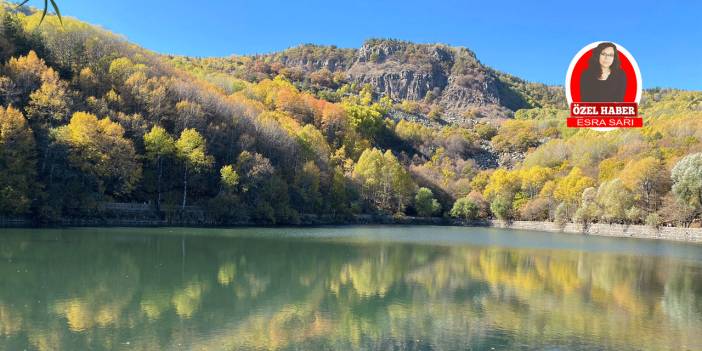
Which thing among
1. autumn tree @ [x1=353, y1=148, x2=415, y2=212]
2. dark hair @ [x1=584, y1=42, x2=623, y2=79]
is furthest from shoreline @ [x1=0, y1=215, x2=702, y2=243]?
dark hair @ [x1=584, y1=42, x2=623, y2=79]

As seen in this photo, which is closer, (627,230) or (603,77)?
(603,77)

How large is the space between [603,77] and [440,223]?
61717 millimetres

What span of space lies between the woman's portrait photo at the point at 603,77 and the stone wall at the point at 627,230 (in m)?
28.5

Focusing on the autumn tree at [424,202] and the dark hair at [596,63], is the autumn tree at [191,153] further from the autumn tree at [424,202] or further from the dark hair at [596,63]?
the dark hair at [596,63]

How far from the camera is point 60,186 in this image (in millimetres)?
47344

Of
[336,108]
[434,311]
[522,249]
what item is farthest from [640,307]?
[336,108]

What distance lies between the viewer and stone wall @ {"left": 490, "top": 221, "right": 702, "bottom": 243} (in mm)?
59156

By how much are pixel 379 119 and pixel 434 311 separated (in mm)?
119782

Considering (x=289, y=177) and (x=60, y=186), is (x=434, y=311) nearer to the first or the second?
(x=60, y=186)

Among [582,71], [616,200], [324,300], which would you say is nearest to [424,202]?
[616,200]

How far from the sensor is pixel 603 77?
102ft

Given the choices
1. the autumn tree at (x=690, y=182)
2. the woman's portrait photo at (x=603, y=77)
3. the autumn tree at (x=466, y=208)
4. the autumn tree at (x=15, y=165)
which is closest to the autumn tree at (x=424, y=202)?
the autumn tree at (x=466, y=208)

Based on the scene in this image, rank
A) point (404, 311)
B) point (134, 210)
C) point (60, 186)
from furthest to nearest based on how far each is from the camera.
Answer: point (134, 210) < point (60, 186) < point (404, 311)

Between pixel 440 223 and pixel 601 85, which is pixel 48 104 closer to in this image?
pixel 601 85
